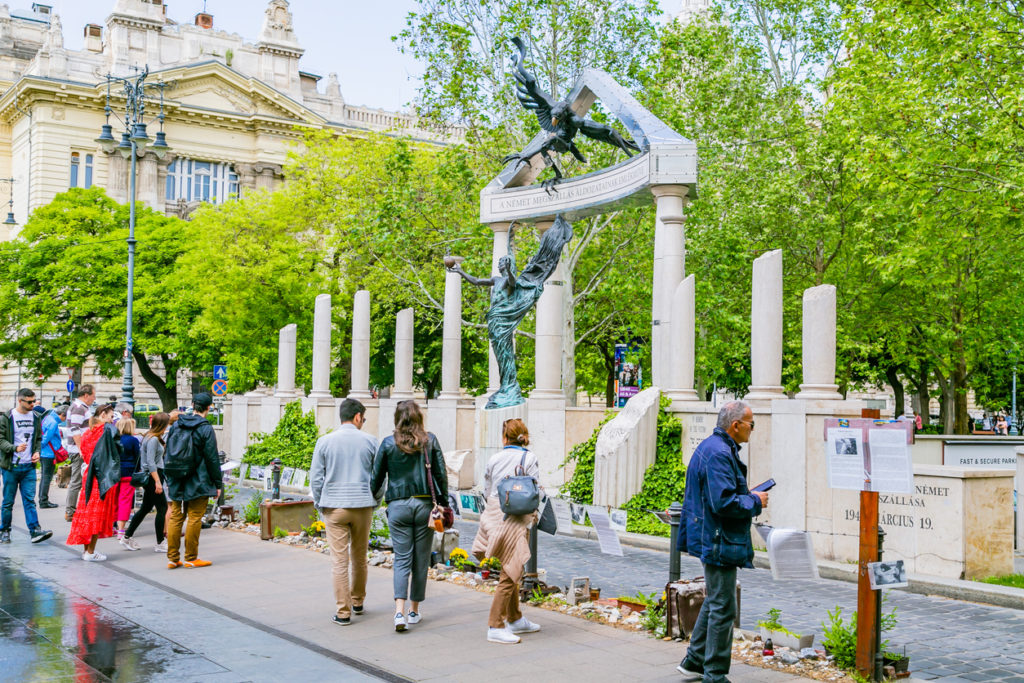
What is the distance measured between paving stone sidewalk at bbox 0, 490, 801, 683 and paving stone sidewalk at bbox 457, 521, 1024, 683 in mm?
1388

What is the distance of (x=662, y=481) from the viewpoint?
49.2 ft

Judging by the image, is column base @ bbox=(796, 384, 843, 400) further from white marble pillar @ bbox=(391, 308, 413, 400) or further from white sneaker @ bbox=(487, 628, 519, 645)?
white marble pillar @ bbox=(391, 308, 413, 400)

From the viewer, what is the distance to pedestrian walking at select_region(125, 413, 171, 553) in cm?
1302

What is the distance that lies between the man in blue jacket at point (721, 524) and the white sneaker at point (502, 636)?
190cm

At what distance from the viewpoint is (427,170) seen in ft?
121

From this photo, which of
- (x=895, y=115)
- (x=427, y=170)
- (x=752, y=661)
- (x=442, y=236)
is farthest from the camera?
(x=427, y=170)

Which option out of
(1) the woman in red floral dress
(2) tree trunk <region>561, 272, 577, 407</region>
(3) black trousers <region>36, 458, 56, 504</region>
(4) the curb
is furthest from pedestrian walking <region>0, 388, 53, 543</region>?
(2) tree trunk <region>561, 272, 577, 407</region>

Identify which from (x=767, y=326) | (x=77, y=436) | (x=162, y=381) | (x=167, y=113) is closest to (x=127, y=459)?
(x=77, y=436)

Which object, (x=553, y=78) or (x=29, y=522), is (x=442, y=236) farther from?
(x=29, y=522)

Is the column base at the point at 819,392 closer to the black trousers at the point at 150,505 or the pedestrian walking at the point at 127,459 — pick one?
the black trousers at the point at 150,505

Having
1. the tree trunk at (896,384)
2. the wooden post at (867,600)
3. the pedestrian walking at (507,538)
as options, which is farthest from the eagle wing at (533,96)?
the tree trunk at (896,384)

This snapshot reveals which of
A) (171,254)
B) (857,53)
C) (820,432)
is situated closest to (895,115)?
(857,53)

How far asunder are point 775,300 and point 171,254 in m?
37.6

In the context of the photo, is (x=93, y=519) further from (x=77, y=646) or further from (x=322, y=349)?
(x=322, y=349)
